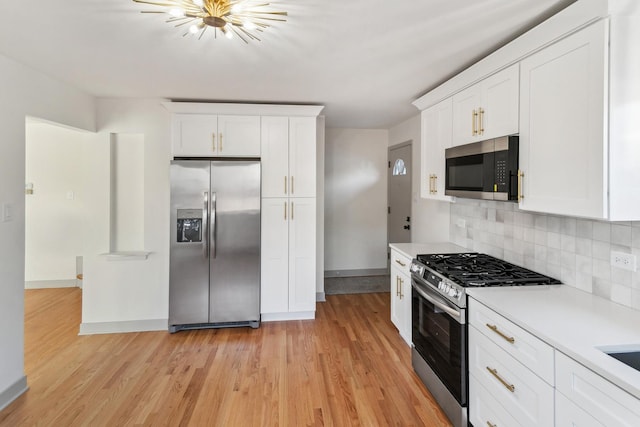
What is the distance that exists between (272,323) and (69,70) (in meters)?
3.01

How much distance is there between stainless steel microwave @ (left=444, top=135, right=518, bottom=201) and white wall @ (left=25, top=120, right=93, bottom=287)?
4959 mm

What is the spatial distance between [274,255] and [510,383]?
2.53m

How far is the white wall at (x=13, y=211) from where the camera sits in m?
2.31

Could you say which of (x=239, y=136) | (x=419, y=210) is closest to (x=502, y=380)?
(x=419, y=210)

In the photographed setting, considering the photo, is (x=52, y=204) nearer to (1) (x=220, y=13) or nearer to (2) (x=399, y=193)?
(1) (x=220, y=13)

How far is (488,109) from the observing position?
2234 mm

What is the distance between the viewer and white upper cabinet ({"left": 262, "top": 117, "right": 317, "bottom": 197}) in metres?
3.58

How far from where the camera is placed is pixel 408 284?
2930mm

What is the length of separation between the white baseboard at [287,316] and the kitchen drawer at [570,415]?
2682 millimetres

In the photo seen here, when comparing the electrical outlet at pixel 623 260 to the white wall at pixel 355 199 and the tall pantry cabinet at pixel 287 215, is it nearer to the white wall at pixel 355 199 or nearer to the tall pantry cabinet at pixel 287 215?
the tall pantry cabinet at pixel 287 215

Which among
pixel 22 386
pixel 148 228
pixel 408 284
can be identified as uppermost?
pixel 148 228

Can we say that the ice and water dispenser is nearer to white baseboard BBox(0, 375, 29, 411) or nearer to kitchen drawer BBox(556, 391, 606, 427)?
white baseboard BBox(0, 375, 29, 411)

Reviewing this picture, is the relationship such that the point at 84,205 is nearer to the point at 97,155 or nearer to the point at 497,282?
the point at 97,155

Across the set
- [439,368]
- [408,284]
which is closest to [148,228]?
[408,284]
